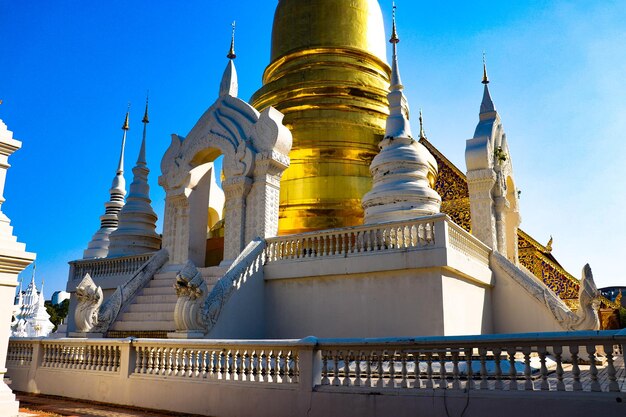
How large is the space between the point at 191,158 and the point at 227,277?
15.7ft

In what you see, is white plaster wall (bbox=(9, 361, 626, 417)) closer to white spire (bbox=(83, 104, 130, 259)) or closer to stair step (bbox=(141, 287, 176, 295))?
stair step (bbox=(141, 287, 176, 295))

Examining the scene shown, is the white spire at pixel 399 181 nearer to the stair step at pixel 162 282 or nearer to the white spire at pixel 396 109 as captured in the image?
the white spire at pixel 396 109

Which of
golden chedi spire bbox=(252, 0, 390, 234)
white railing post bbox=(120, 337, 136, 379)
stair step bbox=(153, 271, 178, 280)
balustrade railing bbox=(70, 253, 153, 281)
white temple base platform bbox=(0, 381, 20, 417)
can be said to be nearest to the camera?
white temple base platform bbox=(0, 381, 20, 417)

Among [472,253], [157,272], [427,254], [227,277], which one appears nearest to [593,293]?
[472,253]

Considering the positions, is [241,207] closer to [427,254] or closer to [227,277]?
[227,277]

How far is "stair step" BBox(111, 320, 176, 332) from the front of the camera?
983cm

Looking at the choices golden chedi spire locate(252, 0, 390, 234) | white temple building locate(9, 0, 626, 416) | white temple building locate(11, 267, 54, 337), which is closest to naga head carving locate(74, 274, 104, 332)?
white temple building locate(9, 0, 626, 416)

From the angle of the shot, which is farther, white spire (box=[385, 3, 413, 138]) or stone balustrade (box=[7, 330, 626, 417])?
white spire (box=[385, 3, 413, 138])

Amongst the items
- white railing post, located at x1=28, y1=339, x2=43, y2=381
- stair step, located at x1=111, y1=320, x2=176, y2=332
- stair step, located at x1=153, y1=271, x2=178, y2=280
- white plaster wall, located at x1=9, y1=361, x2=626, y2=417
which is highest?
stair step, located at x1=153, y1=271, x2=178, y2=280

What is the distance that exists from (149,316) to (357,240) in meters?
4.38

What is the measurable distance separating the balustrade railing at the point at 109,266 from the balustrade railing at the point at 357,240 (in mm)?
4444

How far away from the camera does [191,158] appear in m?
13.5

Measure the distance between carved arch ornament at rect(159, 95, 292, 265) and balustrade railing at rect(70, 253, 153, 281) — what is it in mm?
928

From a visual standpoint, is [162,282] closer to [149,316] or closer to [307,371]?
[149,316]
